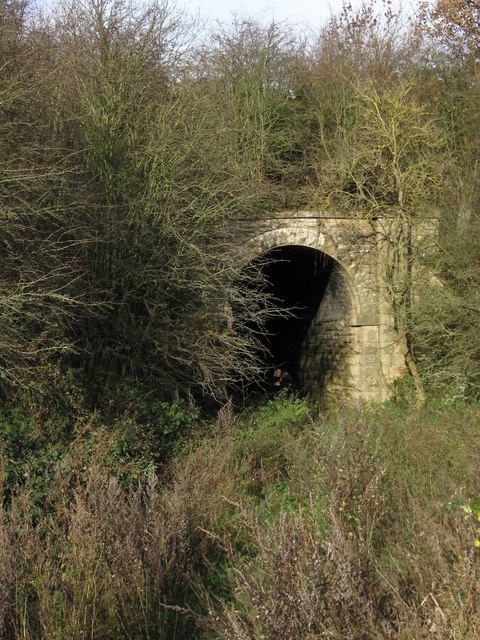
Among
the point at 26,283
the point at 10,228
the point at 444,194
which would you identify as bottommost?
the point at 26,283

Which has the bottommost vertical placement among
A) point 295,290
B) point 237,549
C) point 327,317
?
point 237,549

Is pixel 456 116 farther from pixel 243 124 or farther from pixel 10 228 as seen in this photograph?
pixel 10 228

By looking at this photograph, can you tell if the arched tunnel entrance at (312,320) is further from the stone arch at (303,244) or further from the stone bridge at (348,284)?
the stone arch at (303,244)

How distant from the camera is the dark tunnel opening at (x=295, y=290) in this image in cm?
1323

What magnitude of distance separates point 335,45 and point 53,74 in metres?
10.1

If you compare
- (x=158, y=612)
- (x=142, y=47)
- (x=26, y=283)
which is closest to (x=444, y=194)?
(x=142, y=47)

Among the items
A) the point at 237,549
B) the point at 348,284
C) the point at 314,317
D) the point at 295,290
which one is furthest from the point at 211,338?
the point at 295,290

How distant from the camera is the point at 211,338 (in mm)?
9461

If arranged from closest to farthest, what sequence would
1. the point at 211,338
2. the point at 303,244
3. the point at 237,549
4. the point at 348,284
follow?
the point at 237,549 < the point at 211,338 < the point at 303,244 < the point at 348,284

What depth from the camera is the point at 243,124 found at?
13203 mm

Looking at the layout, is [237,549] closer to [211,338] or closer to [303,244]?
[211,338]

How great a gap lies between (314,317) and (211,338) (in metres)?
5.19

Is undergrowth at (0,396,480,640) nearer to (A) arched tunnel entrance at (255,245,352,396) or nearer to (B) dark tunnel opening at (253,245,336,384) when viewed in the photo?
(A) arched tunnel entrance at (255,245,352,396)

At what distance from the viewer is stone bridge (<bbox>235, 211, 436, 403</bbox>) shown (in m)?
11.9
